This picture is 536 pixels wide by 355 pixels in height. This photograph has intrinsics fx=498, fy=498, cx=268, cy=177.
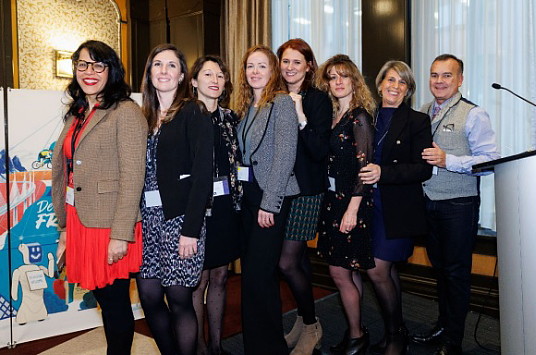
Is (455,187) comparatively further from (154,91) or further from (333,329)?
(154,91)

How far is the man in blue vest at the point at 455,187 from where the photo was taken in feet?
8.23

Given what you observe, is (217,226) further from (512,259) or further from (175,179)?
(512,259)

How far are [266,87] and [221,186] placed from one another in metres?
0.49

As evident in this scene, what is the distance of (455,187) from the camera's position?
254 cm

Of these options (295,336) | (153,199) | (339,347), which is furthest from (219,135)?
(339,347)

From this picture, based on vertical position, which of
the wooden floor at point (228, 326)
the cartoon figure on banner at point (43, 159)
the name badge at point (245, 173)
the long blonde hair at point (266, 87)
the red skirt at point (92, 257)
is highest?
the long blonde hair at point (266, 87)

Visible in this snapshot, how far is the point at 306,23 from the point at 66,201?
2.90 metres

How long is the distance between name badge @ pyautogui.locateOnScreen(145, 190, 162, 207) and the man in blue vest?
134 centimetres

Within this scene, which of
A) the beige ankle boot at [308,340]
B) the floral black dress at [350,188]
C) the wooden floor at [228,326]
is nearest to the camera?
the floral black dress at [350,188]

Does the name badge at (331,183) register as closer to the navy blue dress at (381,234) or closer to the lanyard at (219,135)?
the navy blue dress at (381,234)

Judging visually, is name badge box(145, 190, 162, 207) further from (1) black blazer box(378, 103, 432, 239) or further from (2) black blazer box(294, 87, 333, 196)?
(1) black blazer box(378, 103, 432, 239)

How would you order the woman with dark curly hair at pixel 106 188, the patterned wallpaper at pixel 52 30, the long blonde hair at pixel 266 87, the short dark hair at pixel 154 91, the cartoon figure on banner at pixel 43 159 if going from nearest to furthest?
the woman with dark curly hair at pixel 106 188, the short dark hair at pixel 154 91, the long blonde hair at pixel 266 87, the cartoon figure on banner at pixel 43 159, the patterned wallpaper at pixel 52 30

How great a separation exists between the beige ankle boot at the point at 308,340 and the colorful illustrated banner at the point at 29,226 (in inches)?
57.7

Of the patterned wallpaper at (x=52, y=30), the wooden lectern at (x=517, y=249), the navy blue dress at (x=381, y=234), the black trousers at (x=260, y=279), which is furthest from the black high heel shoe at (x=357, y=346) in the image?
the patterned wallpaper at (x=52, y=30)
